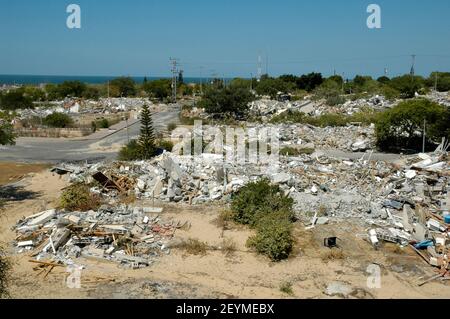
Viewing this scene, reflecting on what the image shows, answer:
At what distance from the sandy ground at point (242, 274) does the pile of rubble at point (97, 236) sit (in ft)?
0.96

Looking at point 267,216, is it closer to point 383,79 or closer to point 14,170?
point 14,170

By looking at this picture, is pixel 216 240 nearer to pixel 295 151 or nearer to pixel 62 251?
pixel 62 251

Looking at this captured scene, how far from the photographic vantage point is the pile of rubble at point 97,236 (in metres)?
9.28

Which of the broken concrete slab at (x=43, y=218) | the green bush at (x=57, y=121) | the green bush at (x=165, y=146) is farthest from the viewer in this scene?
the green bush at (x=57, y=121)

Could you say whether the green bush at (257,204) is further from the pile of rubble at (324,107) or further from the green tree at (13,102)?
the green tree at (13,102)

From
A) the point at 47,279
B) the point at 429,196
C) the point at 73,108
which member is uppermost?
the point at 73,108

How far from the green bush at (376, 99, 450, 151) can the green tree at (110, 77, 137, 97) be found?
43843 mm

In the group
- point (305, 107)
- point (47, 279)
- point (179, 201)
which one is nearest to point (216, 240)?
point (179, 201)

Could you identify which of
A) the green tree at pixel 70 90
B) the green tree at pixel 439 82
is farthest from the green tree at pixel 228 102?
the green tree at pixel 439 82

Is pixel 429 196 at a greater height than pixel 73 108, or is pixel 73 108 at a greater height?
pixel 73 108

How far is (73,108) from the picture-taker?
128 feet

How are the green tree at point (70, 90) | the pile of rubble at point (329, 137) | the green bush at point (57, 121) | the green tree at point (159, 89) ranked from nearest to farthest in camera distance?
the pile of rubble at point (329, 137), the green bush at point (57, 121), the green tree at point (70, 90), the green tree at point (159, 89)

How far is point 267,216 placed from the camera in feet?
35.1

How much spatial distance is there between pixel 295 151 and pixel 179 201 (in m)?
7.85
